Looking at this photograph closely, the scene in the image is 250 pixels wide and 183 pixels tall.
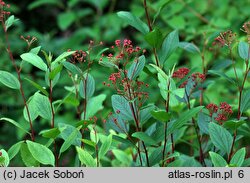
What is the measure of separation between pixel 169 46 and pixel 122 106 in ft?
0.60

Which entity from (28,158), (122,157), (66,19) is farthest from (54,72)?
(66,19)

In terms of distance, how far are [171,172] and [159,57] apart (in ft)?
0.91

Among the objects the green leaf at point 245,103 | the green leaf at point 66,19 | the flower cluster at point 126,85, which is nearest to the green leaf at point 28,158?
the flower cluster at point 126,85

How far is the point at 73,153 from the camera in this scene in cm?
283

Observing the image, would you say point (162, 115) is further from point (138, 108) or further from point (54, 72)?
point (54, 72)

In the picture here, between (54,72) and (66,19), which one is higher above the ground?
(54,72)

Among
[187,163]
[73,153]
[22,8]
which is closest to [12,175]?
[187,163]

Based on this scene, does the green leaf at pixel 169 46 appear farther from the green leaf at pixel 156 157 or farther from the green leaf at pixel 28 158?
the green leaf at pixel 28 158

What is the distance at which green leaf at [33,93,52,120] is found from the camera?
1.14 meters

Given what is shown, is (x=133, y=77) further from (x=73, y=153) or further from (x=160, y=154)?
(x=73, y=153)

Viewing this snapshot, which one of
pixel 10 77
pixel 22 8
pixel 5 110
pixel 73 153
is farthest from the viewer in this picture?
pixel 22 8

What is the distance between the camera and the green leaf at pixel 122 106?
1104 mm

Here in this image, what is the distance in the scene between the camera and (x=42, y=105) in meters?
1.14

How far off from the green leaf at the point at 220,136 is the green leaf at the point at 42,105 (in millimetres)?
344
